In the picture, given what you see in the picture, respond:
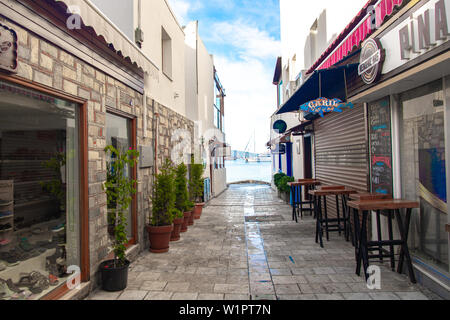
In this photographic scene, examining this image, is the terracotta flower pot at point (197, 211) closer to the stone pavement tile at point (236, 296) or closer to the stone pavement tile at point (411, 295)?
the stone pavement tile at point (236, 296)

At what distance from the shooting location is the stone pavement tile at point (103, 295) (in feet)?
11.5

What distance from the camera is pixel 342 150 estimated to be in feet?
20.9

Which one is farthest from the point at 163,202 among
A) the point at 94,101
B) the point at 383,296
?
the point at 383,296

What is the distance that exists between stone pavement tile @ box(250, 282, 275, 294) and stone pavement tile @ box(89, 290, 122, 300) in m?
1.62

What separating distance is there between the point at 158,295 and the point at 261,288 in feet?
4.11

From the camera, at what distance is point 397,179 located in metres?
4.23

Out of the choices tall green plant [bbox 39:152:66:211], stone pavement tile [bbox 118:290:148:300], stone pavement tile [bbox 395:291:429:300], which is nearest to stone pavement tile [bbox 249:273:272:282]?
stone pavement tile [bbox 118:290:148:300]

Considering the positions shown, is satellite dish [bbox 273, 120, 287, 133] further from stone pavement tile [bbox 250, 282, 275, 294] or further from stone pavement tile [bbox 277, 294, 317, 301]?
stone pavement tile [bbox 277, 294, 317, 301]

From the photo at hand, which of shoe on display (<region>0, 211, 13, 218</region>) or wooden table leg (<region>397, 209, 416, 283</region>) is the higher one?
shoe on display (<region>0, 211, 13, 218</region>)

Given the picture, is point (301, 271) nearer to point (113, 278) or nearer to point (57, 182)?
point (113, 278)

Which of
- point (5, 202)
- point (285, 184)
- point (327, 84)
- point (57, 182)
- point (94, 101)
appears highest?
point (327, 84)

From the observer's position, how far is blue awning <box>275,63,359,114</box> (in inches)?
207

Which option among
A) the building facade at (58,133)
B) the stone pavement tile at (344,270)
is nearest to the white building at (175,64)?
the building facade at (58,133)
